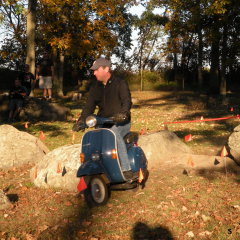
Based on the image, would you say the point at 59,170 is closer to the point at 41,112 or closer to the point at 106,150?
the point at 106,150

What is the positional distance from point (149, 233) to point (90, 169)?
4.19 ft

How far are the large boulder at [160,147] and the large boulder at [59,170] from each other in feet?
5.47

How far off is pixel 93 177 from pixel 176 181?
6.15 feet

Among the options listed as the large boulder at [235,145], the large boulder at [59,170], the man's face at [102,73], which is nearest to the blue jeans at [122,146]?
the man's face at [102,73]

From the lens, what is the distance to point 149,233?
4.46m

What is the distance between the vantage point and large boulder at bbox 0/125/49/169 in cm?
841

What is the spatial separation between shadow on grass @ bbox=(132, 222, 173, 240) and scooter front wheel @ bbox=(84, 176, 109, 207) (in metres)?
0.90

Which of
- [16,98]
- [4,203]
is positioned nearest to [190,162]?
[4,203]

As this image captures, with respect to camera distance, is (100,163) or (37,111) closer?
(100,163)

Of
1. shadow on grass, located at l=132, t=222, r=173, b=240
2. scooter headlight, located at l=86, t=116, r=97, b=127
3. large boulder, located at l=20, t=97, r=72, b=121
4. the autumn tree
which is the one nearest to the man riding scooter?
scooter headlight, located at l=86, t=116, r=97, b=127

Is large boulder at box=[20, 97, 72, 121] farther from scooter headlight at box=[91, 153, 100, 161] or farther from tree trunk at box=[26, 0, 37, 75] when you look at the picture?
scooter headlight at box=[91, 153, 100, 161]

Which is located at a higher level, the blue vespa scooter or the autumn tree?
the autumn tree

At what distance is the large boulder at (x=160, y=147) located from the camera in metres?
7.88

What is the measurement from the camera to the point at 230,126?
1284cm
